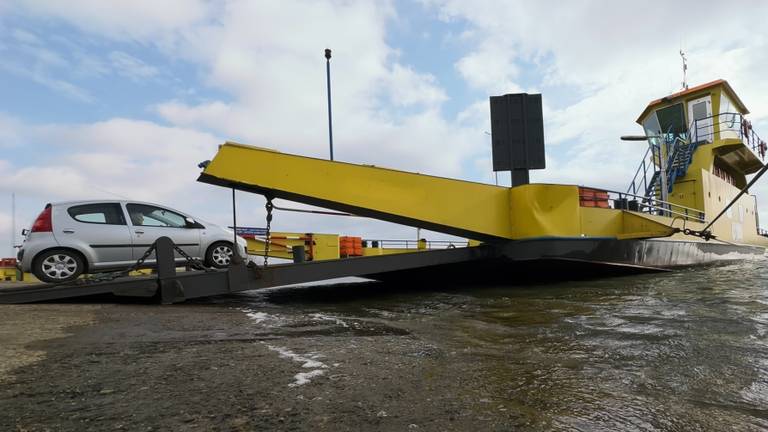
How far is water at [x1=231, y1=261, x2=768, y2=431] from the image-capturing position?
2039 millimetres

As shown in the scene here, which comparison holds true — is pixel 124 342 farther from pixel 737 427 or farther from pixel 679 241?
pixel 679 241

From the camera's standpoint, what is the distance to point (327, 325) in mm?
4504

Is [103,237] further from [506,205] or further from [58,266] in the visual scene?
[506,205]

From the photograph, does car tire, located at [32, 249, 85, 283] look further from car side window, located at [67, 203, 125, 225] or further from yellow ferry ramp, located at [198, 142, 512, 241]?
yellow ferry ramp, located at [198, 142, 512, 241]

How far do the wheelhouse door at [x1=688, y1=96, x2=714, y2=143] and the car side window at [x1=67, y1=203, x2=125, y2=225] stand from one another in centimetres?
1637

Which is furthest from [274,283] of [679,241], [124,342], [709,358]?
[679,241]

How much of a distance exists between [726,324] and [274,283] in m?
5.53

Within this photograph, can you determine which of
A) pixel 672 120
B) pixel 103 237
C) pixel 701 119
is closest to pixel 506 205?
pixel 103 237

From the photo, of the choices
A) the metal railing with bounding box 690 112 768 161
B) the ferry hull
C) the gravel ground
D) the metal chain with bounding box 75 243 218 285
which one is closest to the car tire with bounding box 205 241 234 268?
the metal chain with bounding box 75 243 218 285

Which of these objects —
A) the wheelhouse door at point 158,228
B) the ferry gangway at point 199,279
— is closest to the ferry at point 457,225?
the ferry gangway at point 199,279

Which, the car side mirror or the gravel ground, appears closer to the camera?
the gravel ground

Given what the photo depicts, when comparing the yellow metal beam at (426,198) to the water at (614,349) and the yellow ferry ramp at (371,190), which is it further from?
the water at (614,349)

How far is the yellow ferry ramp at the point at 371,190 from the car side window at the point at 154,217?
2.39 feet

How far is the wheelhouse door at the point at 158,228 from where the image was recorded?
647cm
